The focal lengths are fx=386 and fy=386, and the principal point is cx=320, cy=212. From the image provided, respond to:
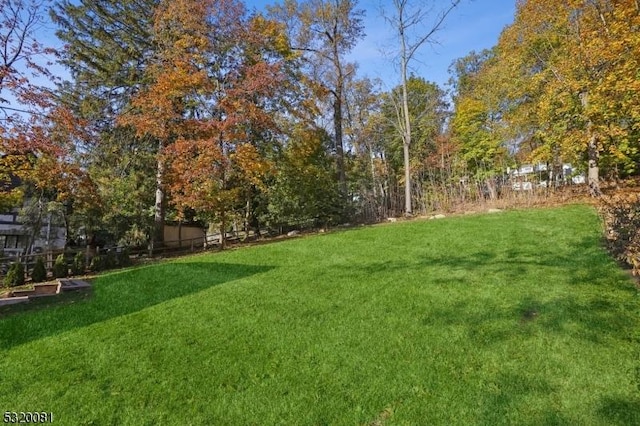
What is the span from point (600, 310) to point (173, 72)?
11768 mm

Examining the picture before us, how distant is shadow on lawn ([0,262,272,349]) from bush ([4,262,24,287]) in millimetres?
3432

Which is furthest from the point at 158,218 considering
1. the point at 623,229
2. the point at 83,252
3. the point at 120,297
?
the point at 623,229

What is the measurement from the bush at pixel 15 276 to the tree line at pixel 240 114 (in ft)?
5.32

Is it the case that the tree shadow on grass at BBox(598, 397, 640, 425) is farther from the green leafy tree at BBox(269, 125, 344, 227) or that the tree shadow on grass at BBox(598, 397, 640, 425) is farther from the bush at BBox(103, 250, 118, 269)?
the green leafy tree at BBox(269, 125, 344, 227)

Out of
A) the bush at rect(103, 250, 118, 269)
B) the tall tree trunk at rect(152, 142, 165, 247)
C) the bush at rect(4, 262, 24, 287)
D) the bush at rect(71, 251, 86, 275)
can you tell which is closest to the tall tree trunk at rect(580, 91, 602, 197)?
the tall tree trunk at rect(152, 142, 165, 247)

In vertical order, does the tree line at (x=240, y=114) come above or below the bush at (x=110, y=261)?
above

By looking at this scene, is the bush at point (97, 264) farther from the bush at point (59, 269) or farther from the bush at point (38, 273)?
the bush at point (38, 273)

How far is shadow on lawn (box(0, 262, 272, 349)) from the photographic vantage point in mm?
4695

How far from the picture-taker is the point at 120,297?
20.0ft

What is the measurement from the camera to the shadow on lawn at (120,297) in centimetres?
470

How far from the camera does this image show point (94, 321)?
487cm

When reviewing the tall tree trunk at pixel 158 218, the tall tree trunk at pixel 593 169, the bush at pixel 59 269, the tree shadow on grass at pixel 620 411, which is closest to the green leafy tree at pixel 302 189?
the tall tree trunk at pixel 158 218

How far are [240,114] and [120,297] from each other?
707 centimetres

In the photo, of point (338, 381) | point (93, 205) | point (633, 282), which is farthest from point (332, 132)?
→ point (338, 381)
